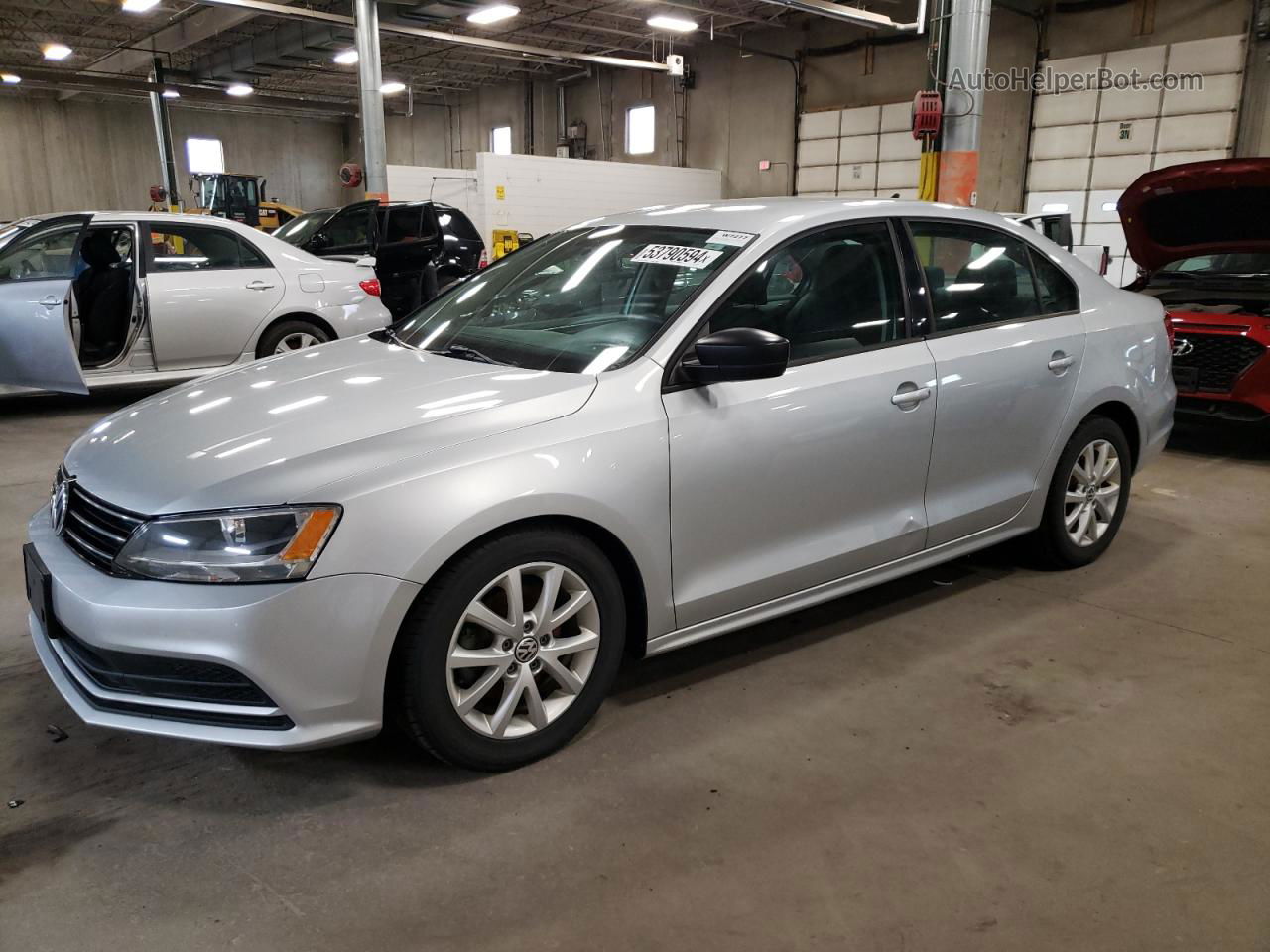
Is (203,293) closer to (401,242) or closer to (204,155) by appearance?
(401,242)

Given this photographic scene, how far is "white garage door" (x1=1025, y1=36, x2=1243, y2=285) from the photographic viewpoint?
1169 centimetres

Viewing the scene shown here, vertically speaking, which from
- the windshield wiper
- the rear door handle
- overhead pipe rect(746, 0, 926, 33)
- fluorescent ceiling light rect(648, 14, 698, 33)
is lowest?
the rear door handle

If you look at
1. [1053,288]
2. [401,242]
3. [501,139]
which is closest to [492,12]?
[401,242]

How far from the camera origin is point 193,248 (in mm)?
6707

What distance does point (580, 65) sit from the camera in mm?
20391

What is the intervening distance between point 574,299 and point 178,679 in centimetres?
154

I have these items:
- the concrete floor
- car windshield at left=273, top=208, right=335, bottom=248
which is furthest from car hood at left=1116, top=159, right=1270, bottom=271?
car windshield at left=273, top=208, right=335, bottom=248

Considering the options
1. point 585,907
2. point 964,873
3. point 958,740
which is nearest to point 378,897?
point 585,907

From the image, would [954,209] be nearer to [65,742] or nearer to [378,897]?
[378,897]

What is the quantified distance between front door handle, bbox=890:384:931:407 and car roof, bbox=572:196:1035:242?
57 cm

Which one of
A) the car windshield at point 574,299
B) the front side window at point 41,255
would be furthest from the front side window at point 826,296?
the front side window at point 41,255

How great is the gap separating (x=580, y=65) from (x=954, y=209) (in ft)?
62.2

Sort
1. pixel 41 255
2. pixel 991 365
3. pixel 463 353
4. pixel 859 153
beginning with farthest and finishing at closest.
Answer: pixel 859 153
pixel 41 255
pixel 991 365
pixel 463 353

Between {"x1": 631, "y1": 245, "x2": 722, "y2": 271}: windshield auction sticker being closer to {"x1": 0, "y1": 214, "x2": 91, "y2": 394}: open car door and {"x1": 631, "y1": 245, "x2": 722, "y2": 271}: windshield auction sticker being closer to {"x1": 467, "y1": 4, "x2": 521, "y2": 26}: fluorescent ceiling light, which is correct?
{"x1": 0, "y1": 214, "x2": 91, "y2": 394}: open car door
